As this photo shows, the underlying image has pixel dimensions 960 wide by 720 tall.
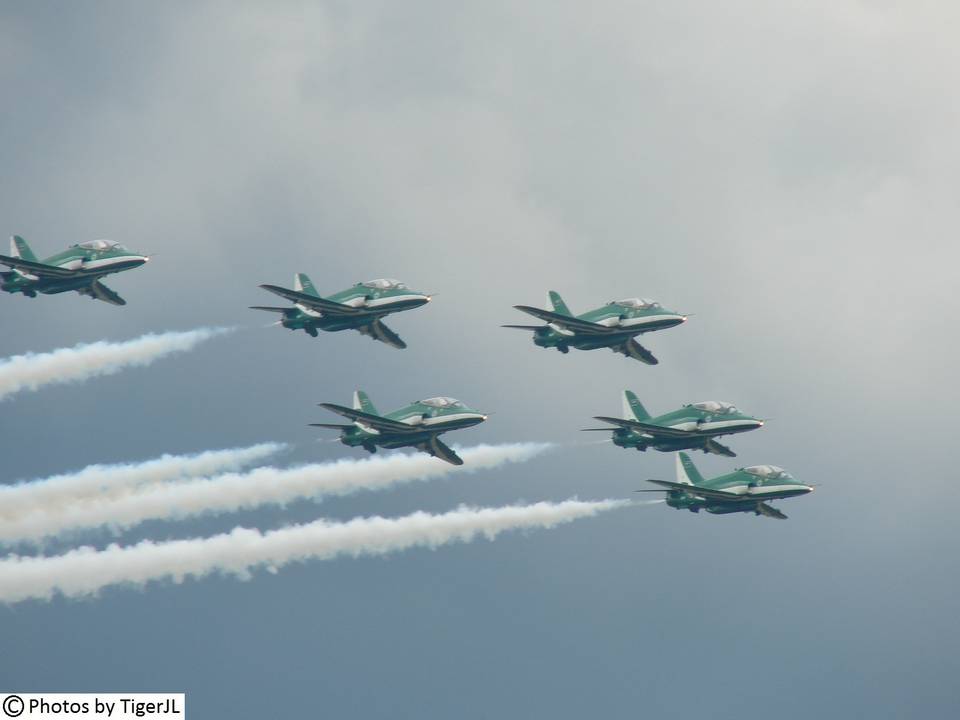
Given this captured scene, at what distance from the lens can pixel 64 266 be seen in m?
141

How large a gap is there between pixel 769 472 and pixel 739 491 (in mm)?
2360

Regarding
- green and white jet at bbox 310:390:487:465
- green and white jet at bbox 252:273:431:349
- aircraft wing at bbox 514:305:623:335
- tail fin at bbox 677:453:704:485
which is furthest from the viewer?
tail fin at bbox 677:453:704:485

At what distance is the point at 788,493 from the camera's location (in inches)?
5448

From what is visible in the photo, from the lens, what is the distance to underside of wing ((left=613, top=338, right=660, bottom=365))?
14450 centimetres

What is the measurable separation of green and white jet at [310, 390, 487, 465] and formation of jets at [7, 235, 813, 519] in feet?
0.21

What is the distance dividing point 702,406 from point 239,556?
32.8m

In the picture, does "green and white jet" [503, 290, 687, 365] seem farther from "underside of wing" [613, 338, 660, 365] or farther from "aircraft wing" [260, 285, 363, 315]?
"aircraft wing" [260, 285, 363, 315]

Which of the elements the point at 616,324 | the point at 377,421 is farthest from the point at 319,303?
the point at 616,324

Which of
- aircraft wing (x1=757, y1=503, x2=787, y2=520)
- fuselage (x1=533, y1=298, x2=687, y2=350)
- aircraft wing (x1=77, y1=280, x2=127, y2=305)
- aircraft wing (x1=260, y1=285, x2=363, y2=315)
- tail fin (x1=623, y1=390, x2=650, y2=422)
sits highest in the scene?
aircraft wing (x1=77, y1=280, x2=127, y2=305)

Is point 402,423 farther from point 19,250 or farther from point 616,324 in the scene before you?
point 19,250

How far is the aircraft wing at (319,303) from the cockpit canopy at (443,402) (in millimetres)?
7849

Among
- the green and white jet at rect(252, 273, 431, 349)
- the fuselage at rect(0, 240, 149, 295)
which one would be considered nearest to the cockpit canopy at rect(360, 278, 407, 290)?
the green and white jet at rect(252, 273, 431, 349)

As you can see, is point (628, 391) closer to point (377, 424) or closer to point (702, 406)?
point (702, 406)

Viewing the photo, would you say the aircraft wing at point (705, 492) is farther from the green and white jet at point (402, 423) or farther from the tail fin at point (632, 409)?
the green and white jet at point (402, 423)
